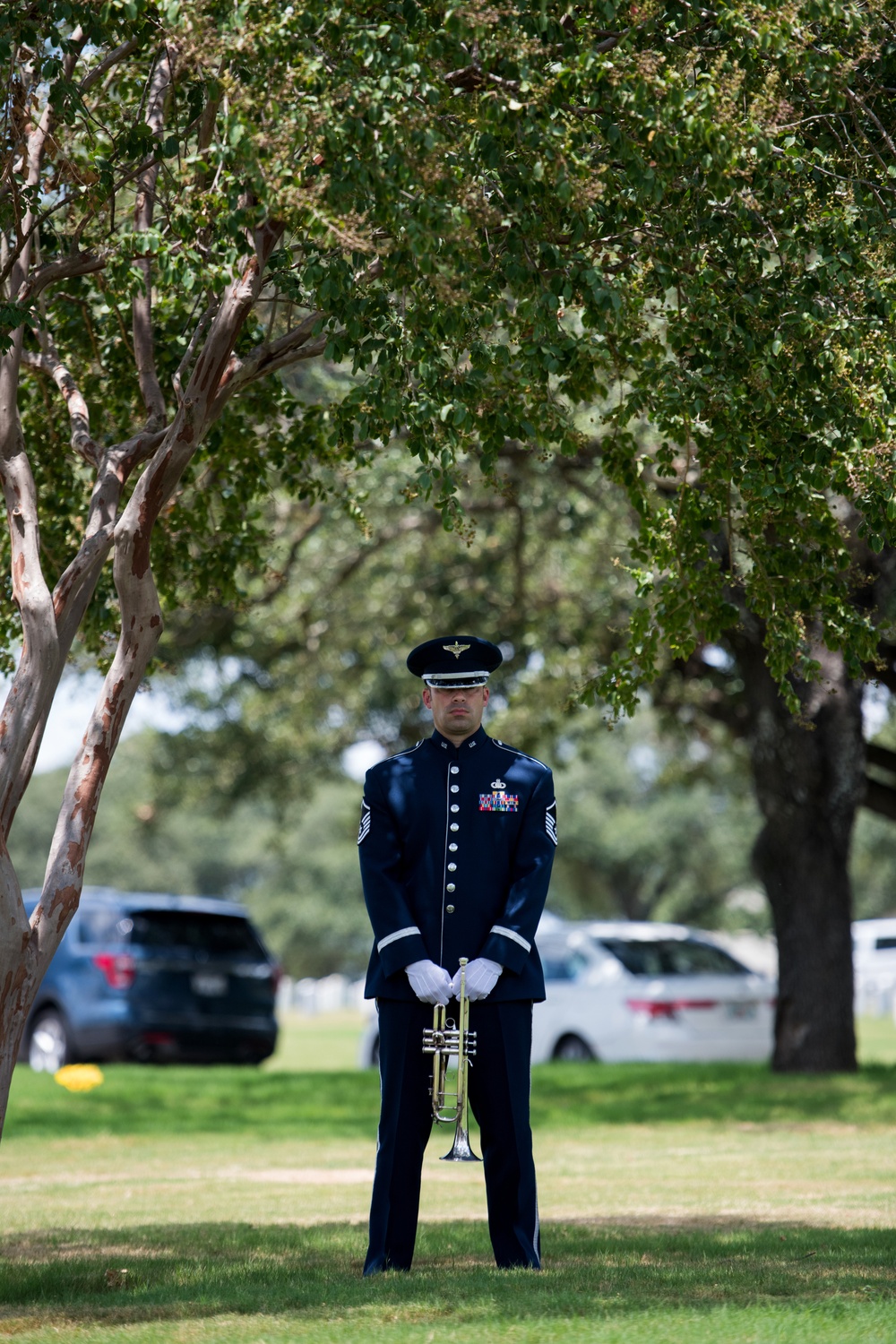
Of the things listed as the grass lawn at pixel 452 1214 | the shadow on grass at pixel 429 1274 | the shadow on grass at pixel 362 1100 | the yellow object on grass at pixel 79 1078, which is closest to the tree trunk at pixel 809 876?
the shadow on grass at pixel 362 1100

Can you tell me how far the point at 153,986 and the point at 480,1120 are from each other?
11559 millimetres

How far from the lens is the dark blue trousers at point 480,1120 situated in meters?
5.95

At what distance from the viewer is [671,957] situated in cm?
1794


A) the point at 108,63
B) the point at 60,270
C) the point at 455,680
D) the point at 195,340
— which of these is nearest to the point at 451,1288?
the point at 455,680

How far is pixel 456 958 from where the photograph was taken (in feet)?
19.6

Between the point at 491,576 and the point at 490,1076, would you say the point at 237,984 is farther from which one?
the point at 490,1076

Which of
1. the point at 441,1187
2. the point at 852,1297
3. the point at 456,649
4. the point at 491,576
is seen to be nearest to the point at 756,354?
the point at 456,649

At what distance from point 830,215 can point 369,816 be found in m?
2.92

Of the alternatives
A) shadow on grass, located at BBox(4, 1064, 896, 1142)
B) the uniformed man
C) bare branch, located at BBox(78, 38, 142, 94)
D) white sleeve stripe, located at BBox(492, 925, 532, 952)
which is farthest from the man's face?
shadow on grass, located at BBox(4, 1064, 896, 1142)

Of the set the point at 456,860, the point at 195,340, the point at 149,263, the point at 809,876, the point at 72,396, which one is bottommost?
the point at 456,860

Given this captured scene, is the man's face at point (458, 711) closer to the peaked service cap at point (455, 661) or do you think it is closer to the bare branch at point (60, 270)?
the peaked service cap at point (455, 661)

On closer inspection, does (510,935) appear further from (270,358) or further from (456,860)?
(270,358)

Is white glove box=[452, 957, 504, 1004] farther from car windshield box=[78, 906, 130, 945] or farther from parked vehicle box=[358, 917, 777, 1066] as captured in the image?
car windshield box=[78, 906, 130, 945]

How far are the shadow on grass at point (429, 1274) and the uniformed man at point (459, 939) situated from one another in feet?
0.98
